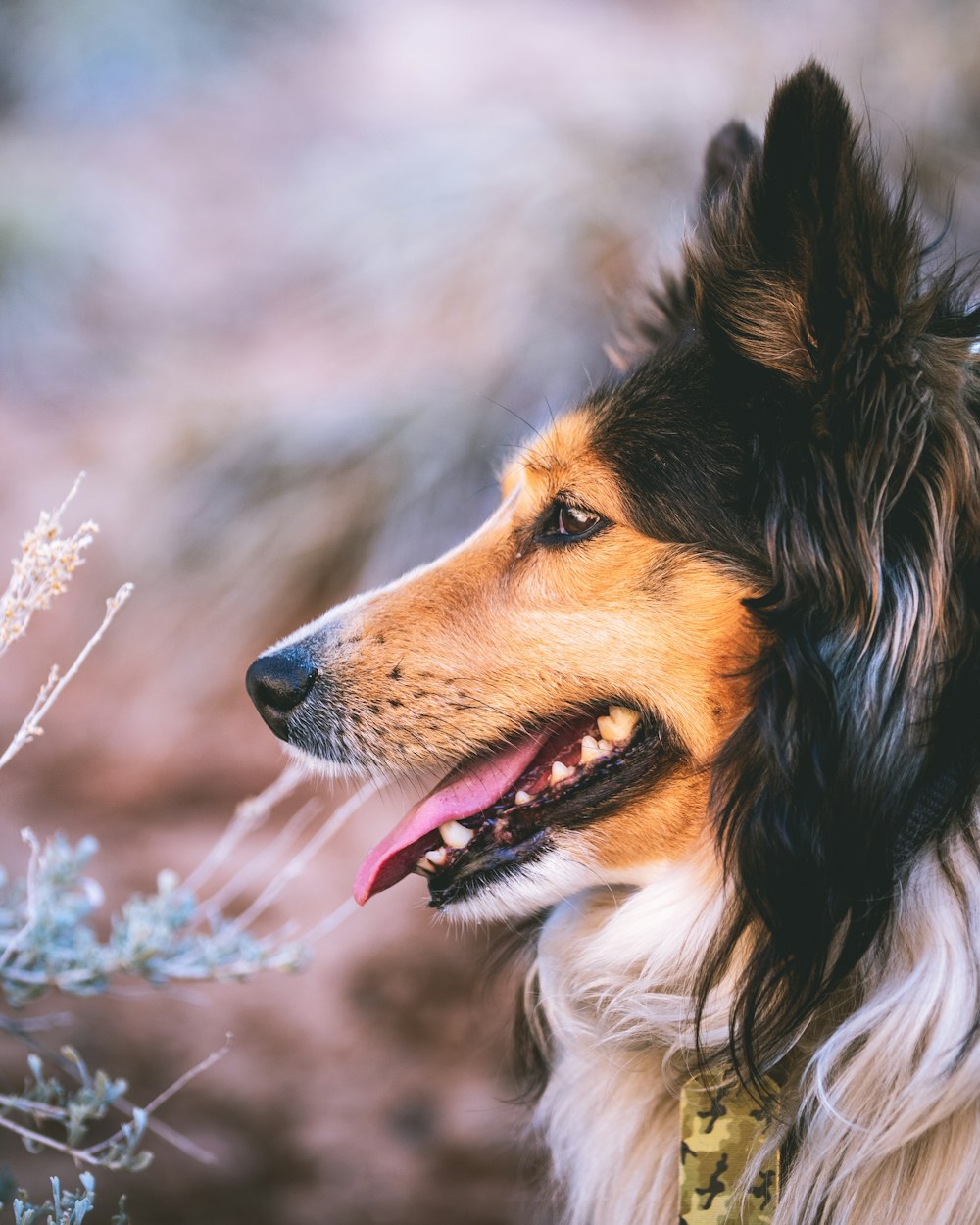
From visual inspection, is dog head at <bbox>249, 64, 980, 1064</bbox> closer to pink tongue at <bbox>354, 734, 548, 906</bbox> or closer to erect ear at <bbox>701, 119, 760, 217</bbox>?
pink tongue at <bbox>354, 734, 548, 906</bbox>

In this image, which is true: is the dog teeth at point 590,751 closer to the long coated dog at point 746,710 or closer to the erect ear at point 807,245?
the long coated dog at point 746,710

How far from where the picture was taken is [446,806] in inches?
69.4

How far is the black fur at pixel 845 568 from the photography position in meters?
1.36

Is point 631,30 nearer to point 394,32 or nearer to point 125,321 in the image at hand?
point 394,32

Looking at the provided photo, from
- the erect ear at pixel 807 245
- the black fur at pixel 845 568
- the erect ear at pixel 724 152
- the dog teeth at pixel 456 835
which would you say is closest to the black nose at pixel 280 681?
the dog teeth at pixel 456 835

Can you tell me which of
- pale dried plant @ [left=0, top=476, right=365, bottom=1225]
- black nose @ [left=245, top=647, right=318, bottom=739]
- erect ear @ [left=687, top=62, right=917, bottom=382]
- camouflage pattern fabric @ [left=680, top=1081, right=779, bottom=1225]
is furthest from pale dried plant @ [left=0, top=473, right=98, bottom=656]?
camouflage pattern fabric @ [left=680, top=1081, right=779, bottom=1225]

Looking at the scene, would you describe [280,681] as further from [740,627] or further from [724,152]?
[724,152]

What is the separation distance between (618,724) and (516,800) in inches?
8.3

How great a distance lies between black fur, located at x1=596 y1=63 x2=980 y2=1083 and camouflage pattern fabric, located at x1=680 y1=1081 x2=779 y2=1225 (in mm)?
151

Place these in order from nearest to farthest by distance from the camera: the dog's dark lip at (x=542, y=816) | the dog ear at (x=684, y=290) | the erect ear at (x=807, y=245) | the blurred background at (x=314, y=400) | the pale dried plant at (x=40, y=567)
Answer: the erect ear at (x=807, y=245) → the pale dried plant at (x=40, y=567) → the dog's dark lip at (x=542, y=816) → the dog ear at (x=684, y=290) → the blurred background at (x=314, y=400)

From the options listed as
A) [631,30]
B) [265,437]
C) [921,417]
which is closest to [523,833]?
[921,417]

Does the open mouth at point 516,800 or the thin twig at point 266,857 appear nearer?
the open mouth at point 516,800

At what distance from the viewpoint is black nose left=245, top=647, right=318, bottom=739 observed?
1808mm

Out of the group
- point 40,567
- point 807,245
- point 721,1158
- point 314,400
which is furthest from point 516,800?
point 314,400
